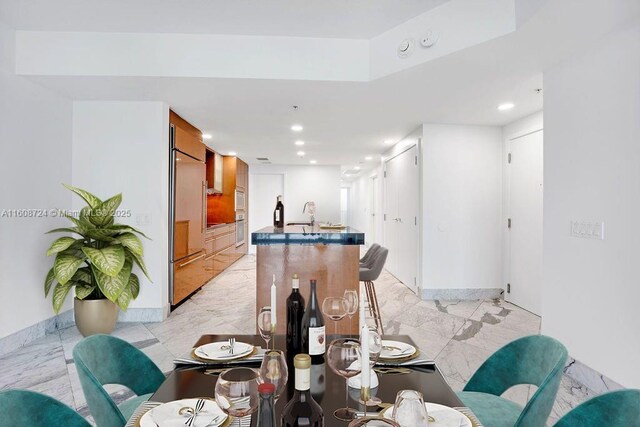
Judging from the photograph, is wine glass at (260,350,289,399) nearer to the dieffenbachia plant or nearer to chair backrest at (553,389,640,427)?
chair backrest at (553,389,640,427)

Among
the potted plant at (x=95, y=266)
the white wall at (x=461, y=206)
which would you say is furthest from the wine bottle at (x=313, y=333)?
the white wall at (x=461, y=206)

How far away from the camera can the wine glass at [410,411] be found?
28.8 inches

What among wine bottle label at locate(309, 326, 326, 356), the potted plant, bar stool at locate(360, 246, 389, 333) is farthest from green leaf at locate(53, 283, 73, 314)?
wine bottle label at locate(309, 326, 326, 356)

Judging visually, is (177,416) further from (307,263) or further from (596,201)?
(596,201)

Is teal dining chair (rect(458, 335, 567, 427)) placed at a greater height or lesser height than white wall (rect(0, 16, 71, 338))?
lesser

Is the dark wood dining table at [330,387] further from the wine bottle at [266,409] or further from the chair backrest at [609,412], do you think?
the chair backrest at [609,412]

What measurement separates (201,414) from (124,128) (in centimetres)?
384

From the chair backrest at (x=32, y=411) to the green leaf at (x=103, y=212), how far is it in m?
2.83

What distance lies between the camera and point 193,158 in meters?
5.08

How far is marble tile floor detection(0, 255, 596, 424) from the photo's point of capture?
259cm

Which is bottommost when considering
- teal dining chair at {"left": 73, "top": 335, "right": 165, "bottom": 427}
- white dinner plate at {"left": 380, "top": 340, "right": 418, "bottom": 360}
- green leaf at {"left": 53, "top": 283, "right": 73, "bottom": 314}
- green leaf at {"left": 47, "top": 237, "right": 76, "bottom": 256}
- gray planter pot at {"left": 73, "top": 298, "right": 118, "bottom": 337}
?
gray planter pot at {"left": 73, "top": 298, "right": 118, "bottom": 337}

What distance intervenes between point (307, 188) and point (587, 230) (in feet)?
25.0

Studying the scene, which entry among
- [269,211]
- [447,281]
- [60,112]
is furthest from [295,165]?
[60,112]

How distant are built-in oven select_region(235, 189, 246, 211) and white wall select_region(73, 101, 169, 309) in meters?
4.33
